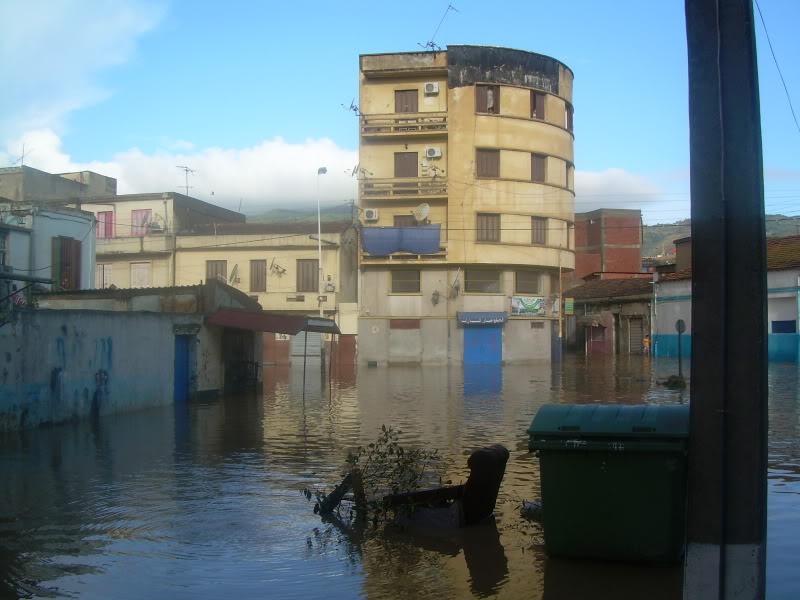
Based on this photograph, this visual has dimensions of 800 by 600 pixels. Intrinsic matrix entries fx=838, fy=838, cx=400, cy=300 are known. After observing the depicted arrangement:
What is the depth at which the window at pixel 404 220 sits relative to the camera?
159 feet

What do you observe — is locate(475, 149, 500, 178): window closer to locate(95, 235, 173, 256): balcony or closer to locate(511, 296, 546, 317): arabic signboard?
locate(511, 296, 546, 317): arabic signboard

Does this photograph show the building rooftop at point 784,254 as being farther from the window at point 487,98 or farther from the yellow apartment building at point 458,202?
the window at point 487,98

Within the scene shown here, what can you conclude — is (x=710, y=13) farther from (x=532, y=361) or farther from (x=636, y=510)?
(x=532, y=361)

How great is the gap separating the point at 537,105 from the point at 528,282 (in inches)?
400

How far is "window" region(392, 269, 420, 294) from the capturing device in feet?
157

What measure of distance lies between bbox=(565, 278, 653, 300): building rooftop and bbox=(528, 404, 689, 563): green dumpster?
4867 cm

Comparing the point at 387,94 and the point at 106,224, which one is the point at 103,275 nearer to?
Result: the point at 106,224

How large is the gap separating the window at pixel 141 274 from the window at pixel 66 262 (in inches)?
636

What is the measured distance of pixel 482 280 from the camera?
47.9 meters

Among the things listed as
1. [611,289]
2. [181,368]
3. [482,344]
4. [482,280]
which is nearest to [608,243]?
[611,289]

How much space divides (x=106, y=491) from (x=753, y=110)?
8451 mm

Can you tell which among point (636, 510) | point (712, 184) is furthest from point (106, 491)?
point (712, 184)

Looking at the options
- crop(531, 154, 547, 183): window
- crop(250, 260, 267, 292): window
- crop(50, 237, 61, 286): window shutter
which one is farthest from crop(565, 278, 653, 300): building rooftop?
crop(50, 237, 61, 286): window shutter

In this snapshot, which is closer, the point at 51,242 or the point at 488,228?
the point at 51,242
